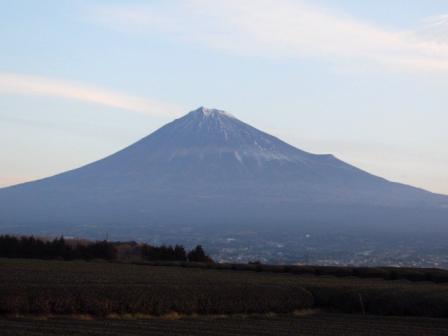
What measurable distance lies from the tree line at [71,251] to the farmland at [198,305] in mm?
18514

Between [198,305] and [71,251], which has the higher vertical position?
[71,251]

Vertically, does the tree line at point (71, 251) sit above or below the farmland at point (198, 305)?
above

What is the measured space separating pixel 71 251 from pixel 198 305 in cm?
2897

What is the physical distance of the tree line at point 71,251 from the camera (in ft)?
180

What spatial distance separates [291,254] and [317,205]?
81595 millimetres

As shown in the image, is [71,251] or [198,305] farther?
[71,251]

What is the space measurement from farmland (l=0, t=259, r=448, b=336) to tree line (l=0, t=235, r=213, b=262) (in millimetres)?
18514

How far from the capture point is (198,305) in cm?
2914

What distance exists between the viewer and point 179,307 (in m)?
28.5

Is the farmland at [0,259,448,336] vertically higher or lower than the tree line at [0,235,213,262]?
lower

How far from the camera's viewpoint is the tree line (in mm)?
54938

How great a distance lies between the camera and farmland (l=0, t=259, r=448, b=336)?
24719mm

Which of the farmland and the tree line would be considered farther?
the tree line

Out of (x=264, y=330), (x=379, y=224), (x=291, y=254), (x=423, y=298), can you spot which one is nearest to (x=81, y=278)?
(x=264, y=330)
